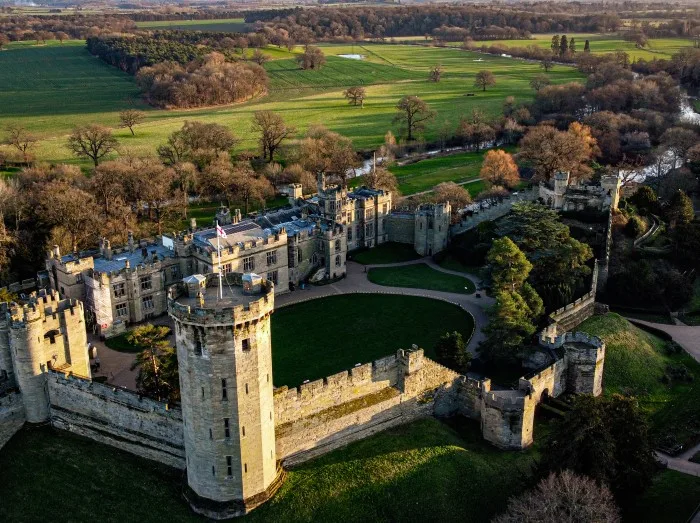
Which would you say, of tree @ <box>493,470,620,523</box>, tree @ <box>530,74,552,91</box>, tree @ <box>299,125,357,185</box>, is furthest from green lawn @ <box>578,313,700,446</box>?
tree @ <box>530,74,552,91</box>

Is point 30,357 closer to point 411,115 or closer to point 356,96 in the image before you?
point 411,115

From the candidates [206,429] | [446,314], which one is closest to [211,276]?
[206,429]

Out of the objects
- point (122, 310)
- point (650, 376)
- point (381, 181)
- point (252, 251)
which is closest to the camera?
point (650, 376)

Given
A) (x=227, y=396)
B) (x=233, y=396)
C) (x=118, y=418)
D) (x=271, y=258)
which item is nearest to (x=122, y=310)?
(x=271, y=258)

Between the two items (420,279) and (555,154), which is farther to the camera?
(555,154)

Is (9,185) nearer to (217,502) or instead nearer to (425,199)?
(425,199)

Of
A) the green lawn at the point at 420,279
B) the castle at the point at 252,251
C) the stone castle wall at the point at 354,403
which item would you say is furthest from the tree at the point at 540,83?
the stone castle wall at the point at 354,403

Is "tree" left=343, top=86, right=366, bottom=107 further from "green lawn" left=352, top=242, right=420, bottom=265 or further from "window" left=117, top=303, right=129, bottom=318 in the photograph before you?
"window" left=117, top=303, right=129, bottom=318
